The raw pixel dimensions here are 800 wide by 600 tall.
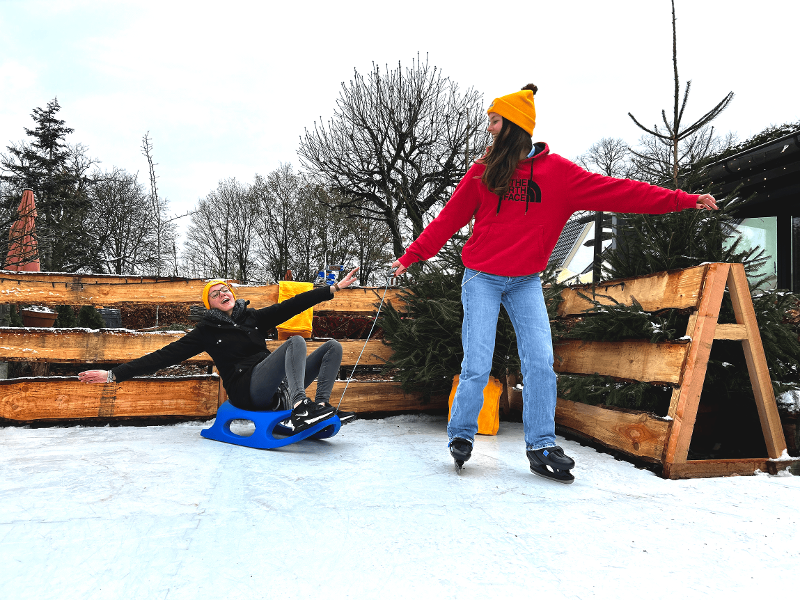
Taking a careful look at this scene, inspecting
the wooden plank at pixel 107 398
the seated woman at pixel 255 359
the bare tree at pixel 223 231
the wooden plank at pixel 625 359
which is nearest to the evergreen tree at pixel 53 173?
the bare tree at pixel 223 231

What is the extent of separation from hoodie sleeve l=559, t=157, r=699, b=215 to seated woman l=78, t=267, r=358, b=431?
1.27 metres

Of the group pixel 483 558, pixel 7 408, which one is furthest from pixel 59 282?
pixel 483 558

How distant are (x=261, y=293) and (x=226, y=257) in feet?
99.5

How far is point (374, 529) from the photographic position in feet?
5.59

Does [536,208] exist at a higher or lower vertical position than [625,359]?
higher

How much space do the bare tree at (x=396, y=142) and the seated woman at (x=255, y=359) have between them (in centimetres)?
1622

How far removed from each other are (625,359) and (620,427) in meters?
0.39

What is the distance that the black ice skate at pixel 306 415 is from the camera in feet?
9.30

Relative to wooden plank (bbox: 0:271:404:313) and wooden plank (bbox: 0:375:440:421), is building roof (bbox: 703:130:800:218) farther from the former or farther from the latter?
wooden plank (bbox: 0:375:440:421)

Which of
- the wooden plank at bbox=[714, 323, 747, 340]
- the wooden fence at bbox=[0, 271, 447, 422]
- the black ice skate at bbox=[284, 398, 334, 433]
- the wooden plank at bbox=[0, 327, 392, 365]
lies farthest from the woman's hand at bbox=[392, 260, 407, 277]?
the wooden plank at bbox=[0, 327, 392, 365]

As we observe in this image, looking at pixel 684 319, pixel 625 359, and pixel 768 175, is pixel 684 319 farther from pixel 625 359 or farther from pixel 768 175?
pixel 768 175

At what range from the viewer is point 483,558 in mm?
1489

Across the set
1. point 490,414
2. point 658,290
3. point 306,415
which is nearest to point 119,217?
point 306,415

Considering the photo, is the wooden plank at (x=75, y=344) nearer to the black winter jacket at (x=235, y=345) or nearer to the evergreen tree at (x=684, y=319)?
the black winter jacket at (x=235, y=345)
